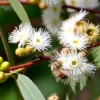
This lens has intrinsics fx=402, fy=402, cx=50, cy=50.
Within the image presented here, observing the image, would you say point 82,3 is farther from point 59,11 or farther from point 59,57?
point 59,57

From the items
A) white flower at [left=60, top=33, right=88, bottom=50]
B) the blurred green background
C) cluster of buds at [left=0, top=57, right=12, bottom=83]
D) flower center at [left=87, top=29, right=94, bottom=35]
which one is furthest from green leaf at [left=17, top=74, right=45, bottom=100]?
the blurred green background

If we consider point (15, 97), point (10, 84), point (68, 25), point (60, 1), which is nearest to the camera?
point (68, 25)

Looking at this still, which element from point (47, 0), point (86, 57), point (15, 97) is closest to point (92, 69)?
point (86, 57)

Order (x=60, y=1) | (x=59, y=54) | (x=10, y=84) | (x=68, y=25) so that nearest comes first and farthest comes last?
(x=59, y=54)
(x=68, y=25)
(x=60, y=1)
(x=10, y=84)

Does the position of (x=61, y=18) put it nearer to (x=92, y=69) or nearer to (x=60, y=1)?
(x=60, y=1)

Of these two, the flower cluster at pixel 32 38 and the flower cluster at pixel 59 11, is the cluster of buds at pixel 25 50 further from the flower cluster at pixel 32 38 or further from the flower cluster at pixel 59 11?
the flower cluster at pixel 59 11

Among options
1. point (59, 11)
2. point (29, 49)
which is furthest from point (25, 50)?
point (59, 11)
